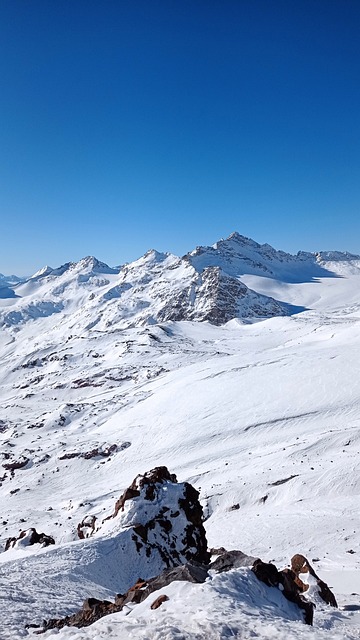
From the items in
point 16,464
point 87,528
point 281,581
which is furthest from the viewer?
point 16,464

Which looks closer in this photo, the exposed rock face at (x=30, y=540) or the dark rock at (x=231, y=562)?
the dark rock at (x=231, y=562)

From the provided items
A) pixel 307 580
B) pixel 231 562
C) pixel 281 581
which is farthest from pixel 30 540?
pixel 281 581

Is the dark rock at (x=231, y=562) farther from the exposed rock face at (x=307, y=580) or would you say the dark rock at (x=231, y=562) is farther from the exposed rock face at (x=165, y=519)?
the exposed rock face at (x=165, y=519)

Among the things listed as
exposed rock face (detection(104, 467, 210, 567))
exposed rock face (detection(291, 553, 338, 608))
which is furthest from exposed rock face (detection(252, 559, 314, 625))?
exposed rock face (detection(104, 467, 210, 567))

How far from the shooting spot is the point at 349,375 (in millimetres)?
51281

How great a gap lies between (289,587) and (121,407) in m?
62.0

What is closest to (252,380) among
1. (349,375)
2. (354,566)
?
(349,375)

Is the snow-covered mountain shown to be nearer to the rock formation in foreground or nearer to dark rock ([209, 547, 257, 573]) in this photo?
the rock formation in foreground

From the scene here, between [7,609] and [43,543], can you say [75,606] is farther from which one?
[43,543]

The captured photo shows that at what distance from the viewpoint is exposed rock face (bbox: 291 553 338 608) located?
12516mm

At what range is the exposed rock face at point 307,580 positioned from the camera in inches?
493

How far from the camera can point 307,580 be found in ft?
42.7

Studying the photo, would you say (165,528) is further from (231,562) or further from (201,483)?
(201,483)

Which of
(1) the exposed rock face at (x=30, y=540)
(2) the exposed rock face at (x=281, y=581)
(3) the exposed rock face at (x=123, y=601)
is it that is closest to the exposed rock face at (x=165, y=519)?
(1) the exposed rock face at (x=30, y=540)
